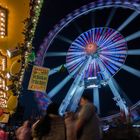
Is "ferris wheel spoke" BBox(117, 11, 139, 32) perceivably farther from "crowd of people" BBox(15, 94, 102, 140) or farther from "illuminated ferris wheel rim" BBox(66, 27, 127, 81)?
"crowd of people" BBox(15, 94, 102, 140)

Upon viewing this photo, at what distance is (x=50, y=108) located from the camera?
4.69 m

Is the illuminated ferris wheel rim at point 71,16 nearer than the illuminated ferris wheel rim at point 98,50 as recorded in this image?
No

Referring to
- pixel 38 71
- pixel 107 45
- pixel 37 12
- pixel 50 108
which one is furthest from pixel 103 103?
pixel 50 108

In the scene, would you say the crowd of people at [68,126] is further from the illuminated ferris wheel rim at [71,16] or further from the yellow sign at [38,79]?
the illuminated ferris wheel rim at [71,16]

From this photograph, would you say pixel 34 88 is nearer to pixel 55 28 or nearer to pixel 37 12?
pixel 37 12

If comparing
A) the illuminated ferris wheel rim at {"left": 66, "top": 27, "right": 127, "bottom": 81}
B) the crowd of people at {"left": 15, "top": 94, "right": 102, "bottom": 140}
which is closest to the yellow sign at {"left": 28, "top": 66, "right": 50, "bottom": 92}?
the crowd of people at {"left": 15, "top": 94, "right": 102, "bottom": 140}

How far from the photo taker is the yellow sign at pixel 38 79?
11.3 meters

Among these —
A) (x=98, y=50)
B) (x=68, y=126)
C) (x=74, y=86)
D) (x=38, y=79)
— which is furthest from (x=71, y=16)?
(x=68, y=126)

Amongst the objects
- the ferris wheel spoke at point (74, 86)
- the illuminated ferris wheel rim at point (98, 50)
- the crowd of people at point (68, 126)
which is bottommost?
the crowd of people at point (68, 126)

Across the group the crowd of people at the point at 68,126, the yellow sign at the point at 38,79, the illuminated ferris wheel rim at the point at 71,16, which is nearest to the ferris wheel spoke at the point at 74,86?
the illuminated ferris wheel rim at the point at 71,16

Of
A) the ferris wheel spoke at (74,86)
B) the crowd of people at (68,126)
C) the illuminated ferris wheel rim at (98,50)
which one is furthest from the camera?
the ferris wheel spoke at (74,86)

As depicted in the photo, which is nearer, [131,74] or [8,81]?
[8,81]

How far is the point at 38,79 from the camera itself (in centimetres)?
1155

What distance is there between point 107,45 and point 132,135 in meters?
24.7
